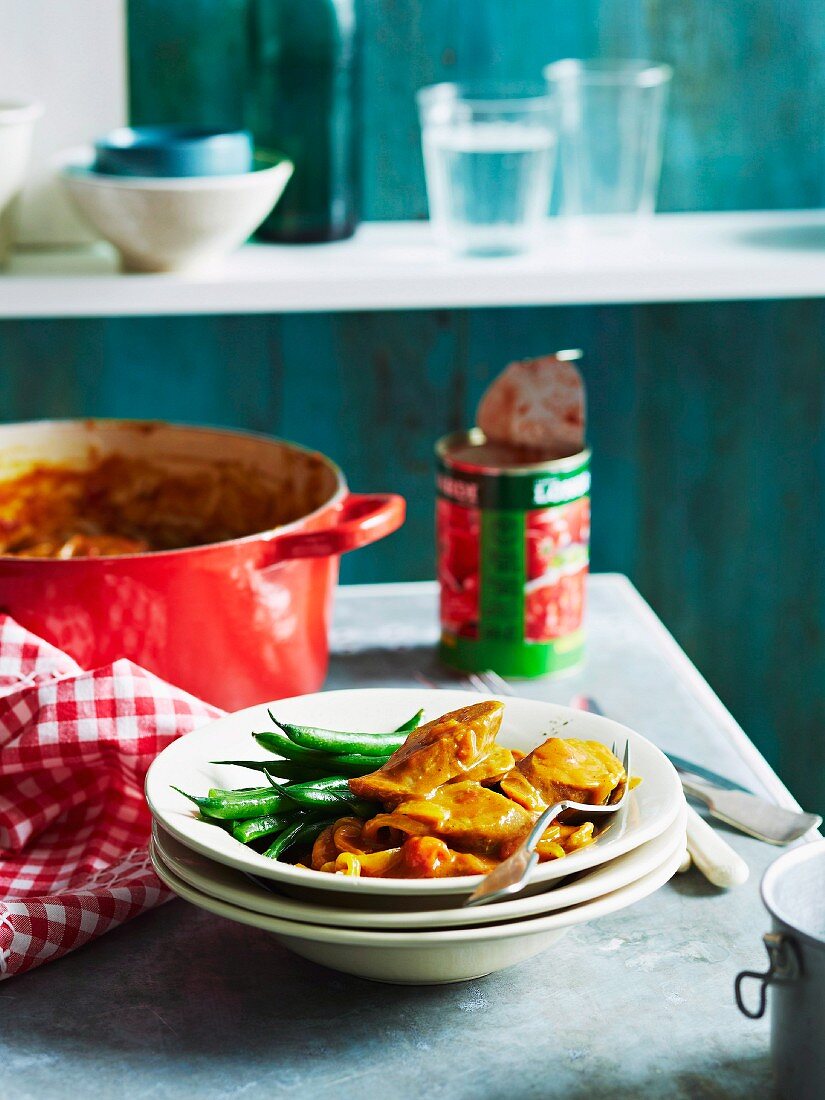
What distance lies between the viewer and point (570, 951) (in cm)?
77

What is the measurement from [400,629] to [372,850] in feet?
2.04

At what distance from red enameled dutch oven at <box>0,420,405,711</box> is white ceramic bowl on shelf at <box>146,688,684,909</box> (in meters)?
0.14

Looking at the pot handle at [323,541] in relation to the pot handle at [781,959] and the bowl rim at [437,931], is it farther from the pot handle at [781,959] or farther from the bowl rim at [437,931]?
the pot handle at [781,959]

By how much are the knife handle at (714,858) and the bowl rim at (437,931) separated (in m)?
0.17

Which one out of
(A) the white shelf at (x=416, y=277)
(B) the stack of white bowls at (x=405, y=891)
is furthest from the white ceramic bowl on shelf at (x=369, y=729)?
(A) the white shelf at (x=416, y=277)

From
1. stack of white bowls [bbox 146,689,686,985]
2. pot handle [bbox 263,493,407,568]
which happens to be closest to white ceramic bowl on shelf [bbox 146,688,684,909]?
stack of white bowls [bbox 146,689,686,985]

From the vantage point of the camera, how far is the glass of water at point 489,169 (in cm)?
123

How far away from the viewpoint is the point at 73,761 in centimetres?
87

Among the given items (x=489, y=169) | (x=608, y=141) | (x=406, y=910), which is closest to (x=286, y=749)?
(x=406, y=910)

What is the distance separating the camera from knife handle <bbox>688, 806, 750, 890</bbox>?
0.84 m

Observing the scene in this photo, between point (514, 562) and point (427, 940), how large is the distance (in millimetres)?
537

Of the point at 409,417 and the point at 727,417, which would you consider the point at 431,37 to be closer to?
the point at 409,417

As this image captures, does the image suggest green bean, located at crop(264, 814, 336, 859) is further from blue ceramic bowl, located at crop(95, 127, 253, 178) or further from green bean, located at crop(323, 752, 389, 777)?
blue ceramic bowl, located at crop(95, 127, 253, 178)

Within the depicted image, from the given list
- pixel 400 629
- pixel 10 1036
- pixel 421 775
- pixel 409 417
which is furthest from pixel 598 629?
pixel 10 1036
